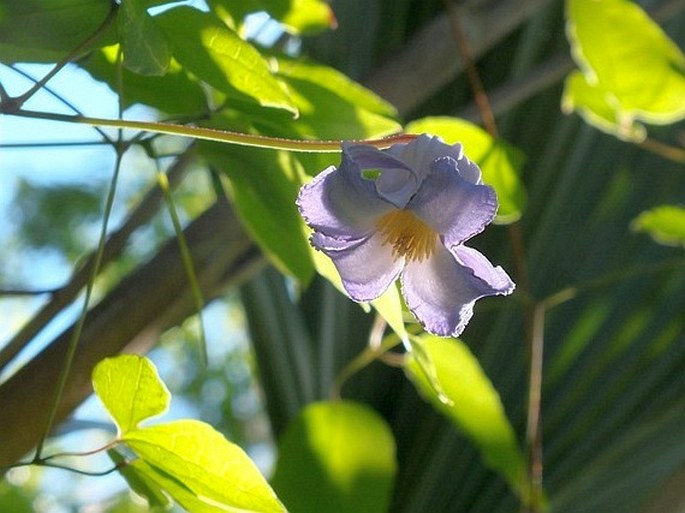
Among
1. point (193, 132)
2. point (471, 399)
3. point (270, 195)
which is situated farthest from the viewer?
point (471, 399)

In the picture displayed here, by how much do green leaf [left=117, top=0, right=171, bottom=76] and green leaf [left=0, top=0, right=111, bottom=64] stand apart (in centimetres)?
3

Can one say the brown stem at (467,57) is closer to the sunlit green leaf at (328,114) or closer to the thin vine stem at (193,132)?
the sunlit green leaf at (328,114)

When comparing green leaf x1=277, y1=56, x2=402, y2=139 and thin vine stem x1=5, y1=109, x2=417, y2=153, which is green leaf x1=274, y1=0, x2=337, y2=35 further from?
thin vine stem x1=5, y1=109, x2=417, y2=153

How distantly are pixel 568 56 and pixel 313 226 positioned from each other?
0.43 meters

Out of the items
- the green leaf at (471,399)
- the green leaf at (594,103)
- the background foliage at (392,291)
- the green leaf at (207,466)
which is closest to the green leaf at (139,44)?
the background foliage at (392,291)

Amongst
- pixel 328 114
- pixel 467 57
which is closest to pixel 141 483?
pixel 328 114

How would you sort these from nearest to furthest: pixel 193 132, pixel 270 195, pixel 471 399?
pixel 193 132 → pixel 270 195 → pixel 471 399

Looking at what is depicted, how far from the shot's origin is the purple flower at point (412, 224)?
0.30 meters

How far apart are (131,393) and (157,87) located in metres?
0.12

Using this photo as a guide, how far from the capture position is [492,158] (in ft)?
1.64

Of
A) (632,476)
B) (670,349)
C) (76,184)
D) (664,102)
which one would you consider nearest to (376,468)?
(664,102)

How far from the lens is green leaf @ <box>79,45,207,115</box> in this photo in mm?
392

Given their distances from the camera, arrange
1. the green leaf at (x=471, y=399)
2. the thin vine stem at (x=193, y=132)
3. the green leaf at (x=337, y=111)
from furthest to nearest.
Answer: the green leaf at (x=471, y=399)
the green leaf at (x=337, y=111)
the thin vine stem at (x=193, y=132)

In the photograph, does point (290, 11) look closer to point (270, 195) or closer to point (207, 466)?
point (270, 195)
